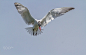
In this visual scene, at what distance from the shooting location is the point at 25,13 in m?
18.3

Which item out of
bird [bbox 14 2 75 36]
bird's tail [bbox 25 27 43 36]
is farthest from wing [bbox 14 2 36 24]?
bird's tail [bbox 25 27 43 36]

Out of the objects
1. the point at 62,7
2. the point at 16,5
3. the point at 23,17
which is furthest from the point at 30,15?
the point at 62,7

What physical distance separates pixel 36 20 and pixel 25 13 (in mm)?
1394

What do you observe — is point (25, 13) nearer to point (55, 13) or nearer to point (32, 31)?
point (32, 31)

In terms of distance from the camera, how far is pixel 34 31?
19766mm

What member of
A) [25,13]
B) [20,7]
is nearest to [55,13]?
[25,13]

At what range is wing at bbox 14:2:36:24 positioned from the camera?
687 inches

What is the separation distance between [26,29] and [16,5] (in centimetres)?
336

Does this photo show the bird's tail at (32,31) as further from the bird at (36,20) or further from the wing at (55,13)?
the wing at (55,13)

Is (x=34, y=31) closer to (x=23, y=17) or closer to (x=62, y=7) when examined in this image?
(x=23, y=17)

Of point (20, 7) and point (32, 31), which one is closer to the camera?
point (20, 7)

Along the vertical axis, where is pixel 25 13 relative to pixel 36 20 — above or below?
above

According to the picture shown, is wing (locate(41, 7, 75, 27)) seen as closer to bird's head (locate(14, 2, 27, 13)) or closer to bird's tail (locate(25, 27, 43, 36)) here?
bird's tail (locate(25, 27, 43, 36))

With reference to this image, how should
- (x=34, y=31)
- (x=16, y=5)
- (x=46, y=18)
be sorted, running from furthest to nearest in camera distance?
(x=34, y=31), (x=46, y=18), (x=16, y=5)
